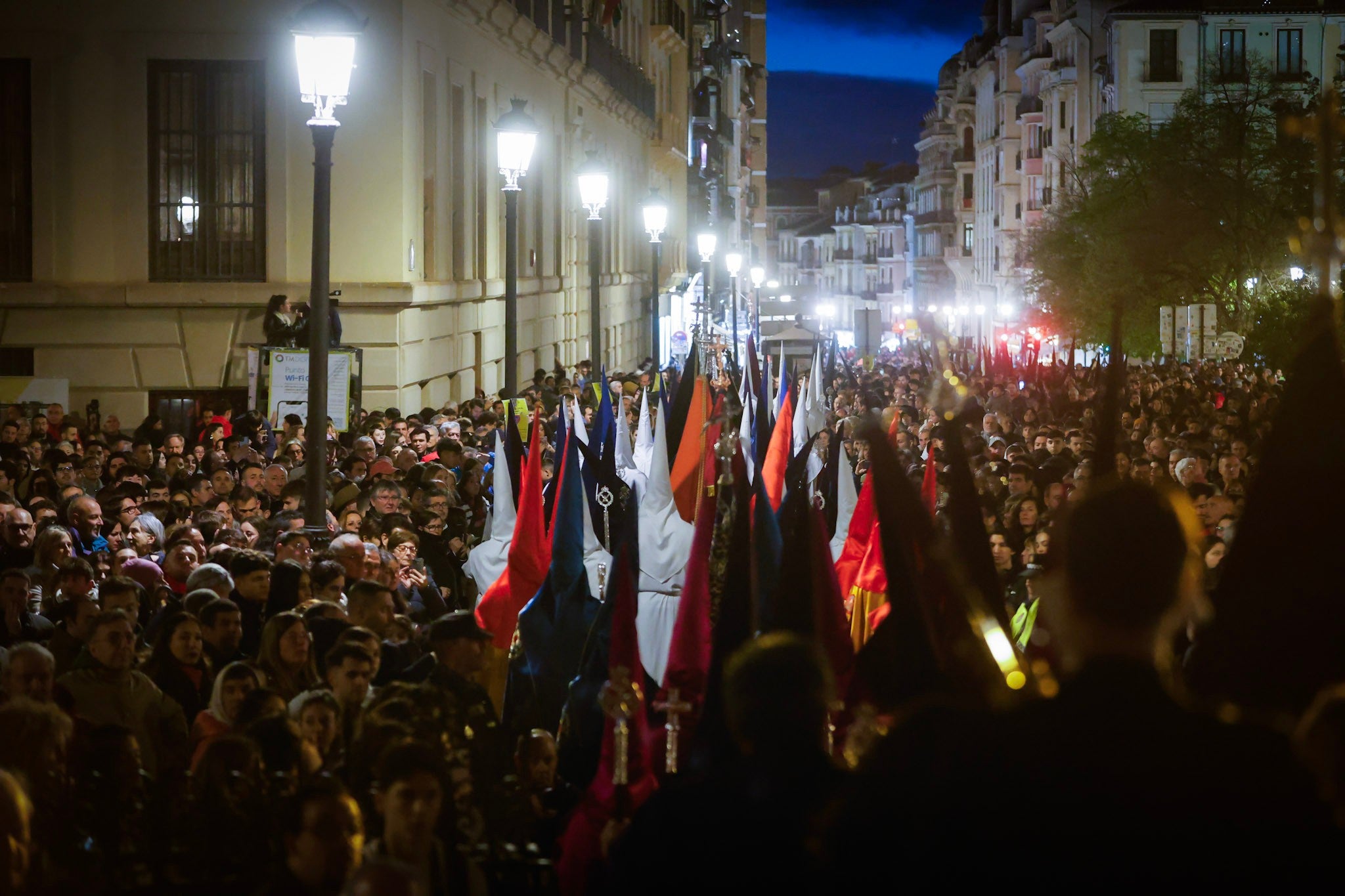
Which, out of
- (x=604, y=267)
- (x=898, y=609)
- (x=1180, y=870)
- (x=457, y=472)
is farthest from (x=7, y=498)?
(x=604, y=267)

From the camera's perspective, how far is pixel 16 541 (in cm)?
1088

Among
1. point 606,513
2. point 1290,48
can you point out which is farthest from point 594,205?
point 1290,48

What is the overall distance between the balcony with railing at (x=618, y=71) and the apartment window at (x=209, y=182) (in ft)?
55.5

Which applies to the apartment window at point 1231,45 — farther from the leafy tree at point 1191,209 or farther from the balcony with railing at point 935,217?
the balcony with railing at point 935,217

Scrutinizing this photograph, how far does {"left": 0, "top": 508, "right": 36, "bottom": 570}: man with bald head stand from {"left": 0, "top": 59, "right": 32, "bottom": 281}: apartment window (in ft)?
37.7

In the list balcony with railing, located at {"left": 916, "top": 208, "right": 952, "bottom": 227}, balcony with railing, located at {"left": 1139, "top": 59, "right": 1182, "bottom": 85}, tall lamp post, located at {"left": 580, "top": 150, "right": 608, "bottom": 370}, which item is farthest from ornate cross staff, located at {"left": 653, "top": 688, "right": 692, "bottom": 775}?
balcony with railing, located at {"left": 916, "top": 208, "right": 952, "bottom": 227}

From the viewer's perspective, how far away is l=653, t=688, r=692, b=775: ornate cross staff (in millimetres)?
6121

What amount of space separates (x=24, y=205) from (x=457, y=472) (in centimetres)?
903

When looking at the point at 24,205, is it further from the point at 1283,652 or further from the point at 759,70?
the point at 759,70

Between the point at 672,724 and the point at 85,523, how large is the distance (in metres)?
6.19

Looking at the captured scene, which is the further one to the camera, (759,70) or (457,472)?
(759,70)

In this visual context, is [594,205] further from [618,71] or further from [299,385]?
[618,71]

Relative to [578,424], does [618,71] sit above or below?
above

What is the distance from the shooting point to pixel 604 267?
43.2 meters
